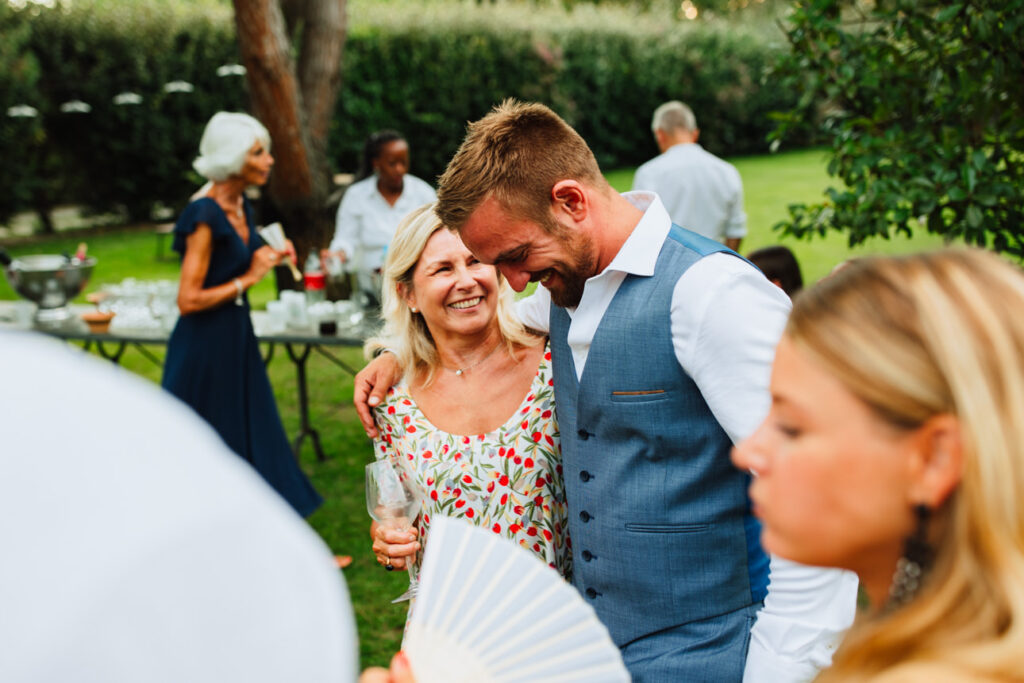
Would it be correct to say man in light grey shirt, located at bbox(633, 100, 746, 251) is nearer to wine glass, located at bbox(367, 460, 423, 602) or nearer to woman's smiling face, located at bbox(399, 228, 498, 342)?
woman's smiling face, located at bbox(399, 228, 498, 342)

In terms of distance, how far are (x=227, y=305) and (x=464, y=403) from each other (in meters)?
2.90

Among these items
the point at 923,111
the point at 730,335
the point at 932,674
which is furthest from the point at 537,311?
the point at 923,111

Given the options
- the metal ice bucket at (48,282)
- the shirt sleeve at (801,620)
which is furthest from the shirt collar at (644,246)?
the metal ice bucket at (48,282)

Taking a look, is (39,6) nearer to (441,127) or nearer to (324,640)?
(441,127)

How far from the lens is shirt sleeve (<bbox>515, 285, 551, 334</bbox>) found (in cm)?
244

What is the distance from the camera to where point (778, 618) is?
1.65 metres

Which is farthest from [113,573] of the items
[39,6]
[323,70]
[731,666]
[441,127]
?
[441,127]

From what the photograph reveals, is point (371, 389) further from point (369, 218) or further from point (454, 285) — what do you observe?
point (369, 218)

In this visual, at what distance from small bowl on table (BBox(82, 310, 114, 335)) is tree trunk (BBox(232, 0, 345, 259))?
273cm

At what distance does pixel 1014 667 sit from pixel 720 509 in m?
0.97

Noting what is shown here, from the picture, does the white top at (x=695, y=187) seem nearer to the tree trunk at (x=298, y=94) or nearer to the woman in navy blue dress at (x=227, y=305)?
the woman in navy blue dress at (x=227, y=305)

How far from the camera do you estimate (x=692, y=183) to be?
6750 millimetres

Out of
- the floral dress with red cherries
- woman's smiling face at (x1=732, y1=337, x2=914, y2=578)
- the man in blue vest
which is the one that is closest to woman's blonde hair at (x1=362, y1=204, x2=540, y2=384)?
the floral dress with red cherries

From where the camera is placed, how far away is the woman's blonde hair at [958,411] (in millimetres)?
810
